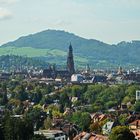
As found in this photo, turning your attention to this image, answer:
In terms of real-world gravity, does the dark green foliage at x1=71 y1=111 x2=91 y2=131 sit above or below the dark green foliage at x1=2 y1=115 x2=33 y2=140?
below

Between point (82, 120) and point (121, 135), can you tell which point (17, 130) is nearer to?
point (121, 135)

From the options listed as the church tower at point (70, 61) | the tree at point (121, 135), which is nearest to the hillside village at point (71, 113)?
the tree at point (121, 135)

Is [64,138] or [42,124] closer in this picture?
[64,138]

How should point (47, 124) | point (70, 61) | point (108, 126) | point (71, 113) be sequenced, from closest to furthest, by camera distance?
1. point (108, 126)
2. point (47, 124)
3. point (71, 113)
4. point (70, 61)

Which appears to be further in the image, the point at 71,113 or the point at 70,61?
the point at 70,61

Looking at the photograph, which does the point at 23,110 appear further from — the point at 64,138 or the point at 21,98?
the point at 64,138

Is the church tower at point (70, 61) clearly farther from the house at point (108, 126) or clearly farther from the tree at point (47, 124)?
the house at point (108, 126)

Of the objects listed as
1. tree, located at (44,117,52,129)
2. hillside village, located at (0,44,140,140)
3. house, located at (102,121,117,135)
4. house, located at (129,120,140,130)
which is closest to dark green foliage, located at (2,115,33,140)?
hillside village, located at (0,44,140,140)

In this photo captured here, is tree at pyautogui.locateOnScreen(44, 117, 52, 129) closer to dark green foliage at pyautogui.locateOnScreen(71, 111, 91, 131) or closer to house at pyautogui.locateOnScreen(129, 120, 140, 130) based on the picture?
dark green foliage at pyautogui.locateOnScreen(71, 111, 91, 131)

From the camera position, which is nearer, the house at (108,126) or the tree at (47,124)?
the house at (108,126)

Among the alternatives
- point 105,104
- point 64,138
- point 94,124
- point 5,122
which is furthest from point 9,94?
point 5,122

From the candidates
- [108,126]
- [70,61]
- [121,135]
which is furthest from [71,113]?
[70,61]
